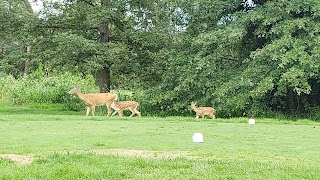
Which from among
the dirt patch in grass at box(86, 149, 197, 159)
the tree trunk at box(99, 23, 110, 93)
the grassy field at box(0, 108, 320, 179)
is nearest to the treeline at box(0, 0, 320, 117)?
the tree trunk at box(99, 23, 110, 93)

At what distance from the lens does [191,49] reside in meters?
21.5

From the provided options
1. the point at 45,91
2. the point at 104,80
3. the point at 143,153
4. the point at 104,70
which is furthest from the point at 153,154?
the point at 45,91

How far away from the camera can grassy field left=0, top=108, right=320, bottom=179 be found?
642 cm

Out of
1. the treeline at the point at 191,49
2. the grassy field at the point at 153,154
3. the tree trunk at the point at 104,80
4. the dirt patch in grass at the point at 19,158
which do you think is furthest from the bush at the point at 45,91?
the dirt patch in grass at the point at 19,158

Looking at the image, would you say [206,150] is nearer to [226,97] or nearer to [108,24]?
[226,97]

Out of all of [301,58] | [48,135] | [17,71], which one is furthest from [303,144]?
[17,71]

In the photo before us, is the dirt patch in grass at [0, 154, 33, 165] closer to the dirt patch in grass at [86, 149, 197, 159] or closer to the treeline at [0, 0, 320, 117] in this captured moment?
the dirt patch in grass at [86, 149, 197, 159]

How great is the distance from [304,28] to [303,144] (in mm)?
9482

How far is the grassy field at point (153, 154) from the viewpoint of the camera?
6.42 meters

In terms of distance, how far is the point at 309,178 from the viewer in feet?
20.5

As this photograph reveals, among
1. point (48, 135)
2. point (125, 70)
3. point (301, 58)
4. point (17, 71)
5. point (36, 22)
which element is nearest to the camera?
point (48, 135)

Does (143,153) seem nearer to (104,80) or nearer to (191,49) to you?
(191,49)

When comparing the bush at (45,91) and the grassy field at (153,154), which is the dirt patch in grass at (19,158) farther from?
the bush at (45,91)

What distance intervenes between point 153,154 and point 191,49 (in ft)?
44.7
